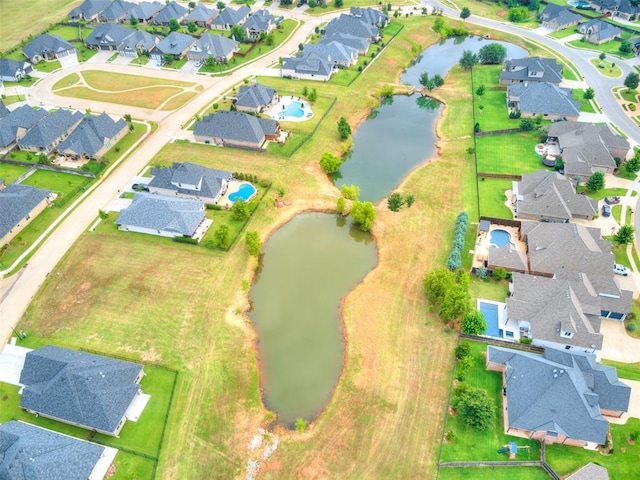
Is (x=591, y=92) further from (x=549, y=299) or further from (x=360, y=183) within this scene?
(x=549, y=299)

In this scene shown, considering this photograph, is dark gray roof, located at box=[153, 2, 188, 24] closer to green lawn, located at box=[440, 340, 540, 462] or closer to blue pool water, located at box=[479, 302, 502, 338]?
blue pool water, located at box=[479, 302, 502, 338]

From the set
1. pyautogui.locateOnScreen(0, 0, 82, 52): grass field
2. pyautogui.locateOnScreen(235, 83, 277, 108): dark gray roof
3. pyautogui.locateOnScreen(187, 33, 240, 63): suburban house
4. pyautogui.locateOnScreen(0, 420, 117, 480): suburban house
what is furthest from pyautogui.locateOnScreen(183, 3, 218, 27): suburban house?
pyautogui.locateOnScreen(0, 420, 117, 480): suburban house

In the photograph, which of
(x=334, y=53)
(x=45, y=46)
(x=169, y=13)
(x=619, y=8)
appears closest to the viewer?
(x=334, y=53)

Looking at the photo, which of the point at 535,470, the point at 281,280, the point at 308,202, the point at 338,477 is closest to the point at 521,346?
the point at 535,470

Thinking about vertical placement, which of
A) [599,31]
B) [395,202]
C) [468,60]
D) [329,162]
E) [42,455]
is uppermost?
[42,455]

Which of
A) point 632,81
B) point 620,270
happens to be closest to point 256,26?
point 632,81

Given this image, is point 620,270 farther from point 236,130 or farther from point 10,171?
point 10,171
